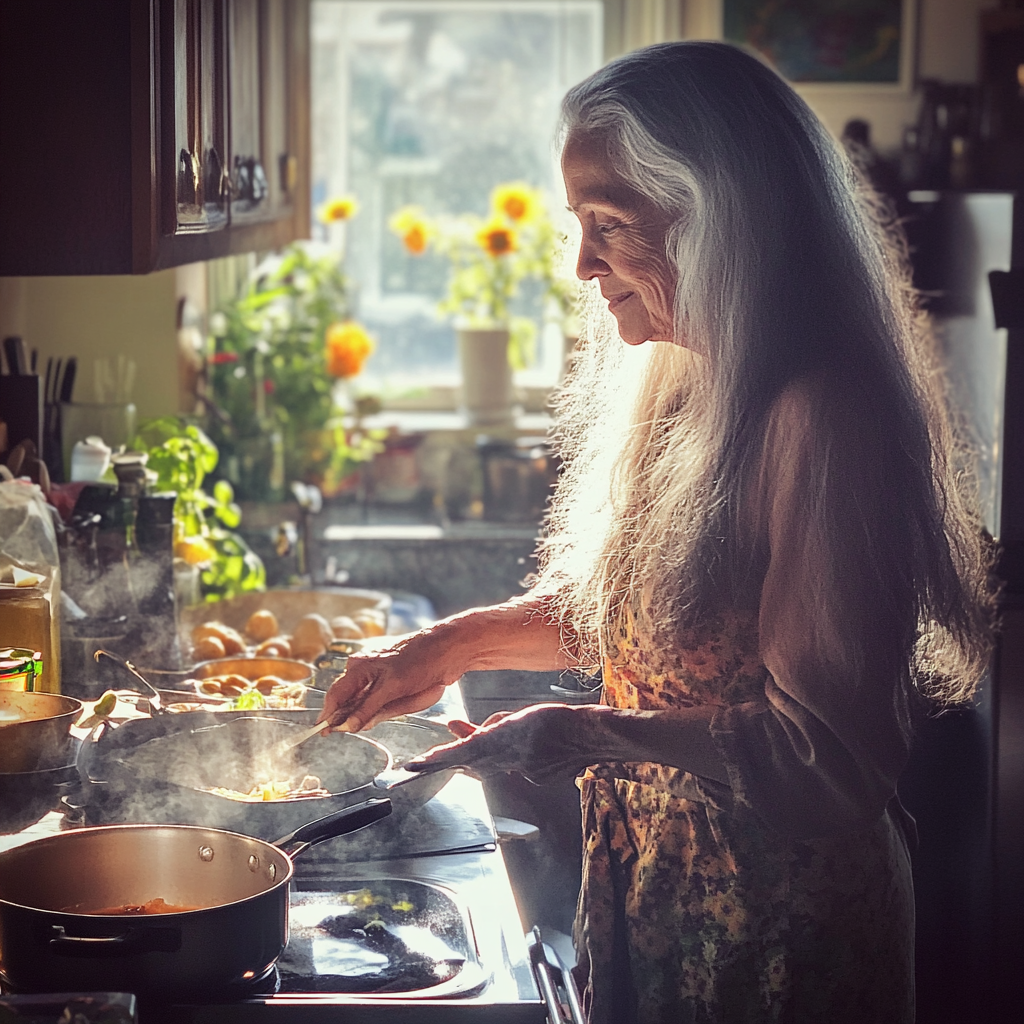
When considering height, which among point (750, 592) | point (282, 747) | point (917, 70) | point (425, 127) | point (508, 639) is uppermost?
point (917, 70)

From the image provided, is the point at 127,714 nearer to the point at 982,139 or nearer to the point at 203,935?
the point at 203,935

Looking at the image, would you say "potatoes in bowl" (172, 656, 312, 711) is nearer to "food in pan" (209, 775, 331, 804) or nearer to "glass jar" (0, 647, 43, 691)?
"food in pan" (209, 775, 331, 804)

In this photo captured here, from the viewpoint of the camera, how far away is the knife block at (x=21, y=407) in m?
1.95

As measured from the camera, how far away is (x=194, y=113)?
1.75 metres

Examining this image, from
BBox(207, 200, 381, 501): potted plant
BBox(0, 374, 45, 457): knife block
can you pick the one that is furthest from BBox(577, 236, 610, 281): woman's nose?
BBox(207, 200, 381, 501): potted plant

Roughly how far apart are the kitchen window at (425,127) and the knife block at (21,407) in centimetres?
199

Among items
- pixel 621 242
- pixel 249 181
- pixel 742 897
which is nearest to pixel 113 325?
pixel 249 181

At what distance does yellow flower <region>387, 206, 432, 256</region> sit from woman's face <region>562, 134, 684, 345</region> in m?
2.49

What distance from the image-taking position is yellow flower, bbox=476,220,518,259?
147 inches

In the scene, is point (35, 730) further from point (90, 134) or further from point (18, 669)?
point (90, 134)

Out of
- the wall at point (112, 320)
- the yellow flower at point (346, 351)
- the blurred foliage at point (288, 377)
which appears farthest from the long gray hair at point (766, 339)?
the yellow flower at point (346, 351)

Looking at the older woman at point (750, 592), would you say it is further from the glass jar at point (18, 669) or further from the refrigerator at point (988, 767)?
the refrigerator at point (988, 767)

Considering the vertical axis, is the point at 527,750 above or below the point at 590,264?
below

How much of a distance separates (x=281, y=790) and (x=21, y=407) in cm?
78
